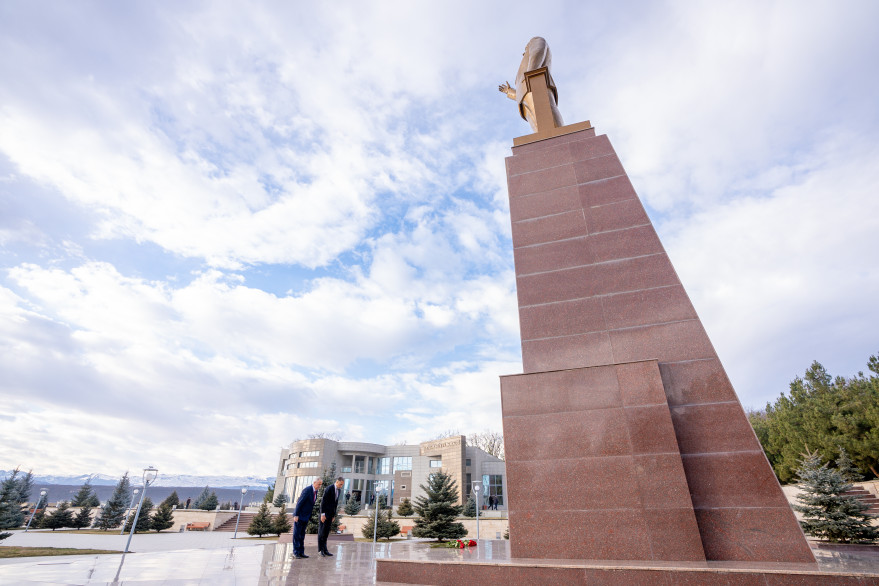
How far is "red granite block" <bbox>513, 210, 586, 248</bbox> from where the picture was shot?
921 centimetres

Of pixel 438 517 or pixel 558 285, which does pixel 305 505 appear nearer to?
pixel 558 285

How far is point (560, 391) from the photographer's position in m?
7.17

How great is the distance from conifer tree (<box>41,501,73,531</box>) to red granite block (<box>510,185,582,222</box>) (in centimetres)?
3369

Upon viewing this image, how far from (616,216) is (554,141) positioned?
9.25ft

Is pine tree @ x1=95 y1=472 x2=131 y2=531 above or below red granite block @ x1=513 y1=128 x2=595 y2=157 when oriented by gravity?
below

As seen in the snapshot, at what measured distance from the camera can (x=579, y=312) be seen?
329 inches

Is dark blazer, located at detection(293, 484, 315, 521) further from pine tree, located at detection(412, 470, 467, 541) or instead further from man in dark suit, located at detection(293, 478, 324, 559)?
pine tree, located at detection(412, 470, 467, 541)

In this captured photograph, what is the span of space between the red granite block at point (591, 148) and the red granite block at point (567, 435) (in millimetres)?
6027

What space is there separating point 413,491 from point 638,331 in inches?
1815

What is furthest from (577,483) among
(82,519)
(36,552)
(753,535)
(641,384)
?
(82,519)

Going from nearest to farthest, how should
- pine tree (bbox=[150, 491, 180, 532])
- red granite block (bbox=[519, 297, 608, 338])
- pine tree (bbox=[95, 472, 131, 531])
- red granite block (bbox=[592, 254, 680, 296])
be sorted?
red granite block (bbox=[592, 254, 680, 296])
red granite block (bbox=[519, 297, 608, 338])
pine tree (bbox=[150, 491, 180, 532])
pine tree (bbox=[95, 472, 131, 531])

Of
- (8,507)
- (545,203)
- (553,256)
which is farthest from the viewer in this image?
(8,507)

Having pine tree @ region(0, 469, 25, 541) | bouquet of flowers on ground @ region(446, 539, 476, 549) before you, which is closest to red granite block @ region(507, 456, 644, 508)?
bouquet of flowers on ground @ region(446, 539, 476, 549)

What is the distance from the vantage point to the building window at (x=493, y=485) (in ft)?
155
